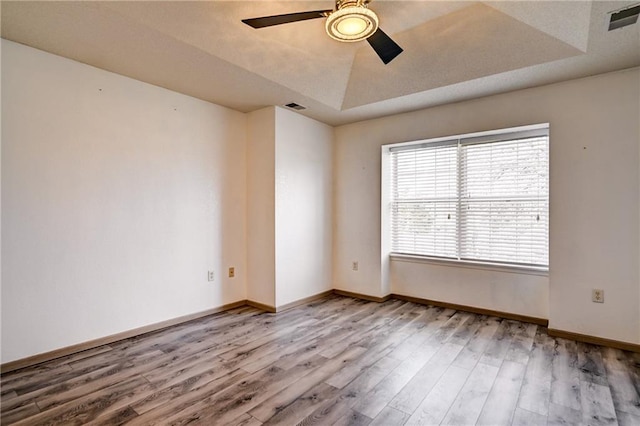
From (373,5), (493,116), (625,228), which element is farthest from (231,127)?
(625,228)

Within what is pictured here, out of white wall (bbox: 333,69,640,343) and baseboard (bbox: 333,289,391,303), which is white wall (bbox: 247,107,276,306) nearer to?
baseboard (bbox: 333,289,391,303)

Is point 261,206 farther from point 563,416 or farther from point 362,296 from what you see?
point 563,416

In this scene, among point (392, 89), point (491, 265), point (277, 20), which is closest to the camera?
point (277, 20)

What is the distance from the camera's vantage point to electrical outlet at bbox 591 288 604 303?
119 inches

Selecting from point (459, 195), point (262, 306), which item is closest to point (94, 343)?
point (262, 306)

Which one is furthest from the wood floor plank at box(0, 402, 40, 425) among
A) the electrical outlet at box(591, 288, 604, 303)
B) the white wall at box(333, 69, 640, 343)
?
the electrical outlet at box(591, 288, 604, 303)

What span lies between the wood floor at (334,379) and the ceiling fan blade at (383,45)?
2331 millimetres

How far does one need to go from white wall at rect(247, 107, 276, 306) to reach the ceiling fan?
1.94m

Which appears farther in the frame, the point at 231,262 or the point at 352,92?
the point at 231,262

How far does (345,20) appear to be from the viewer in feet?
6.60

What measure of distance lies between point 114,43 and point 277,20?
137 centimetres

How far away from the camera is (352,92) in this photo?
3.85 m

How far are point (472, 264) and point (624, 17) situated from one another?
2563mm

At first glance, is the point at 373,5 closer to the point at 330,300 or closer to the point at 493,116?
the point at 493,116
